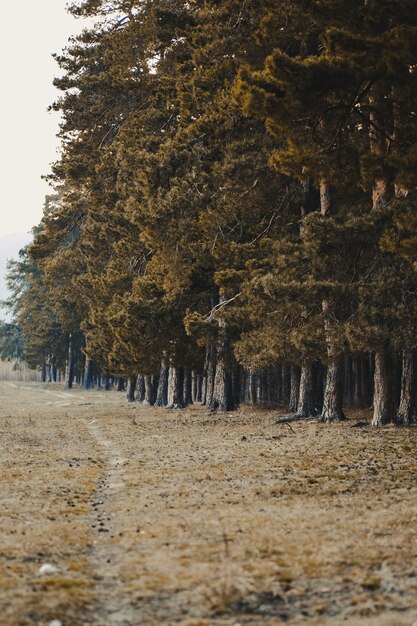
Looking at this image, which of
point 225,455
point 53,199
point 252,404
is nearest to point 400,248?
point 225,455

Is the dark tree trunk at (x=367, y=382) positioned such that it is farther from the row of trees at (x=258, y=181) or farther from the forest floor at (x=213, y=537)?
the forest floor at (x=213, y=537)

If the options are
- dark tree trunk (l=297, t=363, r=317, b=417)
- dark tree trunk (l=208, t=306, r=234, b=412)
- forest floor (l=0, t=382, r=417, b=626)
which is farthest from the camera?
dark tree trunk (l=208, t=306, r=234, b=412)

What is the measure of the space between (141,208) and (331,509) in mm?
18747

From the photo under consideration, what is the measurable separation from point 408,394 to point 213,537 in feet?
45.3

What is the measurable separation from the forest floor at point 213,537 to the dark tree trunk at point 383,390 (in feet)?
14.9

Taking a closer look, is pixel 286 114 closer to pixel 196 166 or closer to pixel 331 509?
pixel 331 509

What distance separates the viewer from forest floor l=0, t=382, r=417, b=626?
5359 millimetres

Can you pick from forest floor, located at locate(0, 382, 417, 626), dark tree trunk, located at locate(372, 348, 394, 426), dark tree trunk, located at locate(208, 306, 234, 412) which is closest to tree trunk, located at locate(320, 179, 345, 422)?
dark tree trunk, located at locate(372, 348, 394, 426)

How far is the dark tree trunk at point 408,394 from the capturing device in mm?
19875

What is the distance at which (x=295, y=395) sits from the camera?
28703 millimetres

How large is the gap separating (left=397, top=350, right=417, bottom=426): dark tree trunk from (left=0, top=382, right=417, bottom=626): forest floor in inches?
183

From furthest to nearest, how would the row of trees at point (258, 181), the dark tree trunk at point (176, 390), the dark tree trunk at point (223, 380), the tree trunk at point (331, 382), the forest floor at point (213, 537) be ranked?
the dark tree trunk at point (176, 390) → the dark tree trunk at point (223, 380) → the tree trunk at point (331, 382) → the row of trees at point (258, 181) → the forest floor at point (213, 537)

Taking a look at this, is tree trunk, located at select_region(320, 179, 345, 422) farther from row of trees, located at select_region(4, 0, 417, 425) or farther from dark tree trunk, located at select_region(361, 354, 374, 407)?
dark tree trunk, located at select_region(361, 354, 374, 407)

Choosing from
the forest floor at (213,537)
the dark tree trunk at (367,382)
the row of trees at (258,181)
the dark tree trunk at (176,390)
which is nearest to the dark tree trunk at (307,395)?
the row of trees at (258,181)
